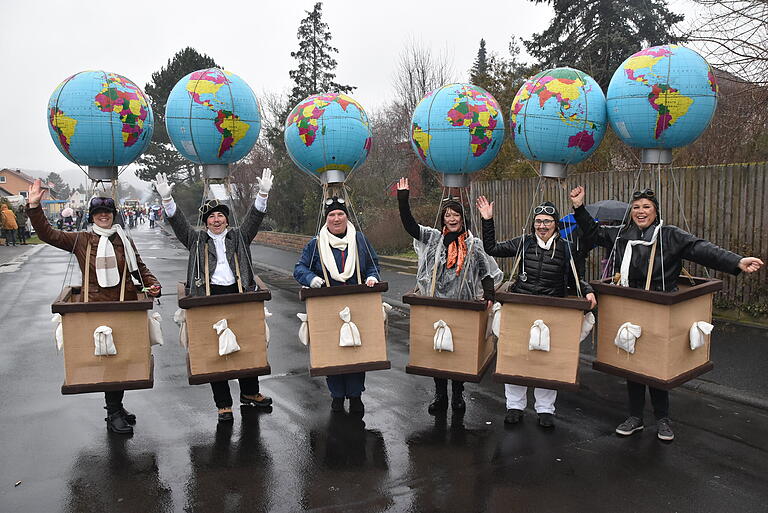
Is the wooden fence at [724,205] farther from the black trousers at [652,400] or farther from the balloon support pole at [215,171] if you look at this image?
the balloon support pole at [215,171]

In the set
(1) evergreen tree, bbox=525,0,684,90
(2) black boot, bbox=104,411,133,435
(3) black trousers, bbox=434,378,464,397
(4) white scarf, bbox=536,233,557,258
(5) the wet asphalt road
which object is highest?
(1) evergreen tree, bbox=525,0,684,90

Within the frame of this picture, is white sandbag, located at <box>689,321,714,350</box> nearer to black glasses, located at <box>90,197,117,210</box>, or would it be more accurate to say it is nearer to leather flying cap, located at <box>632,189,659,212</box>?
leather flying cap, located at <box>632,189,659,212</box>

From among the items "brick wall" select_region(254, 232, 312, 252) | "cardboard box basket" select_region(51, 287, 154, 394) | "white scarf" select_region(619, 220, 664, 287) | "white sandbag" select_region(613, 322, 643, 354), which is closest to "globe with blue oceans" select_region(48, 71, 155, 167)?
"cardboard box basket" select_region(51, 287, 154, 394)

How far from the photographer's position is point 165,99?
33.2 meters

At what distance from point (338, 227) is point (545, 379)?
6.67 ft

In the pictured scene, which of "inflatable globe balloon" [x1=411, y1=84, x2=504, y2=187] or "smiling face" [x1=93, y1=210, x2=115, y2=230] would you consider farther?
"smiling face" [x1=93, y1=210, x2=115, y2=230]

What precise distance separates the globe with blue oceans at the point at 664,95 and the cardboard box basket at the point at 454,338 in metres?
1.77

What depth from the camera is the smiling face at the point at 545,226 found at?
443 cm

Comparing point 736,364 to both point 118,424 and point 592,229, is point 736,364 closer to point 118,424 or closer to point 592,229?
point 592,229

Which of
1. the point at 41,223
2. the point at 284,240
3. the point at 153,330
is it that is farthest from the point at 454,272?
the point at 284,240

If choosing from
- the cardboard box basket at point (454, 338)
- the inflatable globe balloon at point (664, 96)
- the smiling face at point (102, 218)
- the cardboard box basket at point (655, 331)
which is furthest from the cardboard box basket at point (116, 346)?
the inflatable globe balloon at point (664, 96)

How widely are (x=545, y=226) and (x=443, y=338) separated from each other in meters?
1.20

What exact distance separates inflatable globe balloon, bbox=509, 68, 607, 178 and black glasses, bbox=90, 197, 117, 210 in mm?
3314

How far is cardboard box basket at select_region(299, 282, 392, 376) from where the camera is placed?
4.51 m
